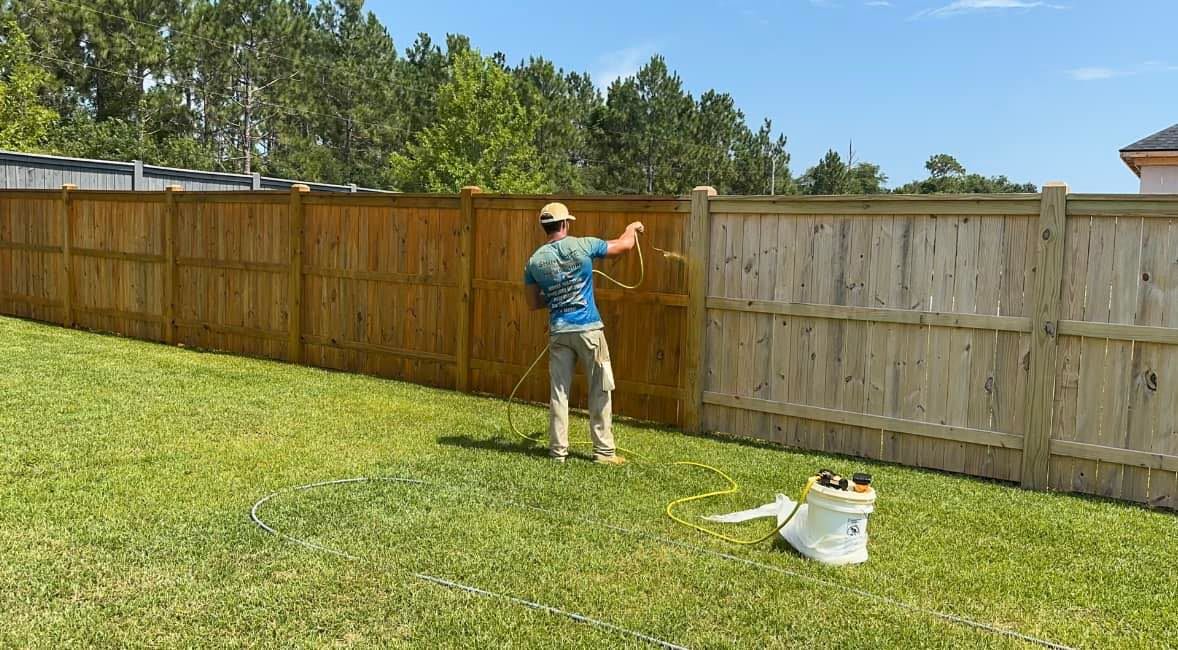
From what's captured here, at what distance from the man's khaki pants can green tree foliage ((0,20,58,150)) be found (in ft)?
87.6

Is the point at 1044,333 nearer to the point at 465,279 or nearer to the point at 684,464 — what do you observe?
the point at 684,464

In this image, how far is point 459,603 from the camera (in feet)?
11.7

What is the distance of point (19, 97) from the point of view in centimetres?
2809

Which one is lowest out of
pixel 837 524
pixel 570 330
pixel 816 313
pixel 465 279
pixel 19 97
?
pixel 837 524

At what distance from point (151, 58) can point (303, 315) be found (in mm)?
28486

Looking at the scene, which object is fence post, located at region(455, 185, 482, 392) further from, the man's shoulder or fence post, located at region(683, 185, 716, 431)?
the man's shoulder

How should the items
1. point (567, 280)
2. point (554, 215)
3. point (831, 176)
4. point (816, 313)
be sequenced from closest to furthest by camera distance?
point (567, 280), point (554, 215), point (816, 313), point (831, 176)

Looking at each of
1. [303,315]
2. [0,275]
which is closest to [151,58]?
[0,275]

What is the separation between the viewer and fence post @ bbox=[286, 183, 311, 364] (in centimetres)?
950

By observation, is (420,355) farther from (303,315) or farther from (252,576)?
(252,576)

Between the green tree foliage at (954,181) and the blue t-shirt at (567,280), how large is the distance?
81.2 meters

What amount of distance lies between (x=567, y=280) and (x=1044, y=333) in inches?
116

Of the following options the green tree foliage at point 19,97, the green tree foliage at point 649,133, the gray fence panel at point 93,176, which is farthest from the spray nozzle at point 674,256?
the green tree foliage at point 649,133

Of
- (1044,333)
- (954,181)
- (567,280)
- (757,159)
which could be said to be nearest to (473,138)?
(757,159)
